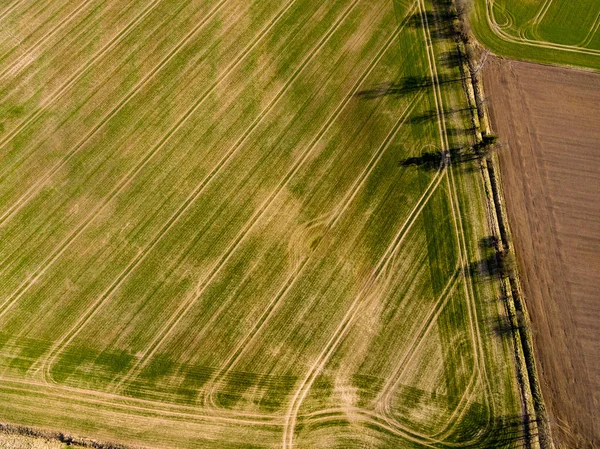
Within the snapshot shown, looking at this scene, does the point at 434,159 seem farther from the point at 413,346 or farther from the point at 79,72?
the point at 79,72

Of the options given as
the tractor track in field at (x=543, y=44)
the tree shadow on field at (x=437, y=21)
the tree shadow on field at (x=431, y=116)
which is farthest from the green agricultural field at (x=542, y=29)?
the tree shadow on field at (x=431, y=116)

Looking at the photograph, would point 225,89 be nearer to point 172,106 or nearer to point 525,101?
point 172,106

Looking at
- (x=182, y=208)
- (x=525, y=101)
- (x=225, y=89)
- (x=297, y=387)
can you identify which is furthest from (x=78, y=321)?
(x=525, y=101)

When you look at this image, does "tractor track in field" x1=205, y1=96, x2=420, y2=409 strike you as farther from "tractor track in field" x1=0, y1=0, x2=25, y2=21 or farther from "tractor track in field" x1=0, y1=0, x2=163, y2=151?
"tractor track in field" x1=0, y1=0, x2=25, y2=21

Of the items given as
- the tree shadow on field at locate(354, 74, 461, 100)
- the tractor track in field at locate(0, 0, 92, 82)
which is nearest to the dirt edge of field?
the tractor track in field at locate(0, 0, 92, 82)

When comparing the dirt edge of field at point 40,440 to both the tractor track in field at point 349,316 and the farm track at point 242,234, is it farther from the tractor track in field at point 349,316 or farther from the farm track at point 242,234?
the tractor track in field at point 349,316
